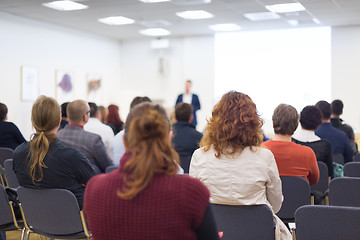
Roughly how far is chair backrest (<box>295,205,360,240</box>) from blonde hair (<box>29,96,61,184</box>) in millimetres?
1643

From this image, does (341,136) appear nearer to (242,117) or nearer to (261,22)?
(242,117)

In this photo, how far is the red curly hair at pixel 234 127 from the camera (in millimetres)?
2398

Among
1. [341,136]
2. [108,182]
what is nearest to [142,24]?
[341,136]

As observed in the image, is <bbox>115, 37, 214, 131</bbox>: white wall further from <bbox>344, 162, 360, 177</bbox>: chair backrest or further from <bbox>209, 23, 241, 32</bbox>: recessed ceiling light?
<bbox>344, 162, 360, 177</bbox>: chair backrest

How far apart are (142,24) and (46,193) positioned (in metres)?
7.84

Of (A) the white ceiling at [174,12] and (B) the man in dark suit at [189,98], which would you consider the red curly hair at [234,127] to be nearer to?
(A) the white ceiling at [174,12]

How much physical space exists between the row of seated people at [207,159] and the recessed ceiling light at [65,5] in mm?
5780

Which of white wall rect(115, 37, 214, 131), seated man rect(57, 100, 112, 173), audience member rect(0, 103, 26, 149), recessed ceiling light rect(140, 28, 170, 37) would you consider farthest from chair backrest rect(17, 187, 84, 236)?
white wall rect(115, 37, 214, 131)

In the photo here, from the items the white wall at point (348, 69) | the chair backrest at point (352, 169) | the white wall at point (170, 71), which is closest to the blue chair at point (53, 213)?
the chair backrest at point (352, 169)

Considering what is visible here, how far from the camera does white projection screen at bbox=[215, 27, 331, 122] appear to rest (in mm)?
10594

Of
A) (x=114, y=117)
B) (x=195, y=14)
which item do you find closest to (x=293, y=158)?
(x=114, y=117)

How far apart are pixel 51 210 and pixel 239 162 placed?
1.31m

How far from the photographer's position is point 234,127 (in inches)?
94.6

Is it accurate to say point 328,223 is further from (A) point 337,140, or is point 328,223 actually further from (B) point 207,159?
(A) point 337,140
